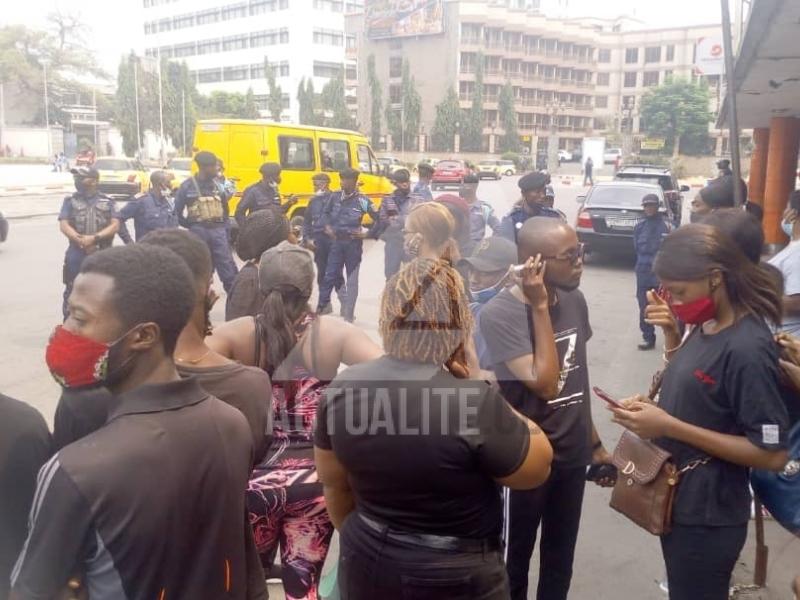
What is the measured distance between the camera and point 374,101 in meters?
15.1

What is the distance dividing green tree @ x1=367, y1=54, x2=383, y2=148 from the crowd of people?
1197 centimetres

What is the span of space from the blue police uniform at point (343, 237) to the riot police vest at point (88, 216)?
87.9 inches

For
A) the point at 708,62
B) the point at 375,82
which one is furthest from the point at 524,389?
the point at 708,62

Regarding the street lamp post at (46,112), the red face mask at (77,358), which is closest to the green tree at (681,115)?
the street lamp post at (46,112)

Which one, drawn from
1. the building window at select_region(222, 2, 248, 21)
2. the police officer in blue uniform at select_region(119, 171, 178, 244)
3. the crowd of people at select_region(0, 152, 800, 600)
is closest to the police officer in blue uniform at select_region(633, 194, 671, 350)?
the crowd of people at select_region(0, 152, 800, 600)

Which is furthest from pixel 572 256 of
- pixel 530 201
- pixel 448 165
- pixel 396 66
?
pixel 396 66

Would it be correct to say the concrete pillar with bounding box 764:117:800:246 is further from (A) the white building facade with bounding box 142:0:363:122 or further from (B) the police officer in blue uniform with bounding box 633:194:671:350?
(A) the white building facade with bounding box 142:0:363:122

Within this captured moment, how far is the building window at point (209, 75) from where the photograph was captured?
125 ft

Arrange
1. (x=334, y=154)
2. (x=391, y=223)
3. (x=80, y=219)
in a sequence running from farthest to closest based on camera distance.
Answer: (x=334, y=154) < (x=391, y=223) < (x=80, y=219)

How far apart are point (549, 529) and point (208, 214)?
5.59m

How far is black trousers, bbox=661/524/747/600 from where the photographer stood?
2.01 metres

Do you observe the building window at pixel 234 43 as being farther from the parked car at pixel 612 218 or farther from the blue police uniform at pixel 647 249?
the blue police uniform at pixel 647 249

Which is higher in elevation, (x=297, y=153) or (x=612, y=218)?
(x=297, y=153)

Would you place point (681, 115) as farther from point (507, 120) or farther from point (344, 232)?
point (344, 232)
